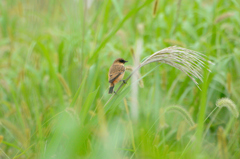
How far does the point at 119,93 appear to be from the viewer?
5.46ft

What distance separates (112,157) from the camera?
1385mm

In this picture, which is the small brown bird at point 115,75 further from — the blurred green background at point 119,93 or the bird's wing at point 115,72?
the blurred green background at point 119,93

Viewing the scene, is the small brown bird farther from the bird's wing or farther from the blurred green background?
the blurred green background

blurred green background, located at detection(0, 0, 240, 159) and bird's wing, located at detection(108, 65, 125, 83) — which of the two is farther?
bird's wing, located at detection(108, 65, 125, 83)

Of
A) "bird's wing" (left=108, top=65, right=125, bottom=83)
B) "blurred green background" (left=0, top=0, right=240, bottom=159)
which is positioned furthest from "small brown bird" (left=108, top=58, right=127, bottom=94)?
"blurred green background" (left=0, top=0, right=240, bottom=159)

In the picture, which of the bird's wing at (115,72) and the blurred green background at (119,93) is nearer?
the blurred green background at (119,93)

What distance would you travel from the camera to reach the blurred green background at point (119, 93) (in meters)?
1.63

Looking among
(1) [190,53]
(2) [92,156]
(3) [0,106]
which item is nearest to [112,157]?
(2) [92,156]

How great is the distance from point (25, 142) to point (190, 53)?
1.31m

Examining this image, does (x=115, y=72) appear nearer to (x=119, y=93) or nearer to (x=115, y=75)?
(x=115, y=75)

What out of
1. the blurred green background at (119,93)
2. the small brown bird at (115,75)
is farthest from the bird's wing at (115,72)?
the blurred green background at (119,93)

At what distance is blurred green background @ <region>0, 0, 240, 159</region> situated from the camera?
5.36 ft

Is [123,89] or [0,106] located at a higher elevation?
[123,89]

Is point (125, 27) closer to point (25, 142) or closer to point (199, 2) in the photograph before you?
point (199, 2)
